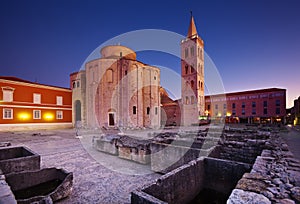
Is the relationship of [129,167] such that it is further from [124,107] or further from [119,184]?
[124,107]

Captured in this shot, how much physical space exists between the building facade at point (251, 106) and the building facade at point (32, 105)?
3619 cm

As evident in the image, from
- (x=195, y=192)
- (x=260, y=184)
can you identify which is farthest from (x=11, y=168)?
(x=260, y=184)

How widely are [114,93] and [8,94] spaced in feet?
43.5

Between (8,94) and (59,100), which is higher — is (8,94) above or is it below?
above

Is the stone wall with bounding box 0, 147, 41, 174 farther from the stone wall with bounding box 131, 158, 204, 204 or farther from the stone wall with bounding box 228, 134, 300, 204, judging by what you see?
the stone wall with bounding box 228, 134, 300, 204

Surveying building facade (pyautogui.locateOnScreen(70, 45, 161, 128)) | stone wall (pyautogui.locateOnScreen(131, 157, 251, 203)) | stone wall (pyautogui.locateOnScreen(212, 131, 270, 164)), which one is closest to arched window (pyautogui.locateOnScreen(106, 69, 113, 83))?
building facade (pyautogui.locateOnScreen(70, 45, 161, 128))

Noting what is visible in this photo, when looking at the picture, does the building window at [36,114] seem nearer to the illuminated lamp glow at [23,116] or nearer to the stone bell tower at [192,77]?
the illuminated lamp glow at [23,116]

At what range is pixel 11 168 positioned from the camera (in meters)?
4.05

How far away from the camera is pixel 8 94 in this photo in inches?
732

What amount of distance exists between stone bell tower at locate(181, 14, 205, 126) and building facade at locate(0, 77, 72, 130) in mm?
24134

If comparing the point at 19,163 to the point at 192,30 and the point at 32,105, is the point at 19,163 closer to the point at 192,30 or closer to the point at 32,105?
the point at 32,105

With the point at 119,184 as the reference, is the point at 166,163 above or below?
above

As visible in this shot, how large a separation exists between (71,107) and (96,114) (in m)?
6.21

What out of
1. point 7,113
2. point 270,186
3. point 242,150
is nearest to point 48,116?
point 7,113
